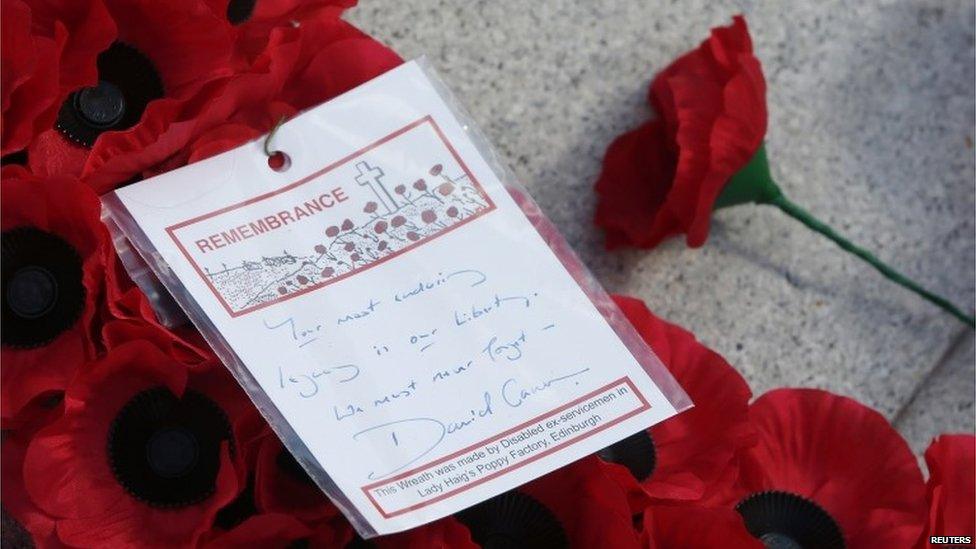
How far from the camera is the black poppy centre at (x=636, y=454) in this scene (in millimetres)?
760

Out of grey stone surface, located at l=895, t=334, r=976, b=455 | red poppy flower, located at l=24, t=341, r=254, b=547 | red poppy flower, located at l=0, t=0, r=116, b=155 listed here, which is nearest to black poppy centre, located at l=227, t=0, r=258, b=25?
red poppy flower, located at l=0, t=0, r=116, b=155

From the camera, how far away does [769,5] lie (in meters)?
Result: 1.14

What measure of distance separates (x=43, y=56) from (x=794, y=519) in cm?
57

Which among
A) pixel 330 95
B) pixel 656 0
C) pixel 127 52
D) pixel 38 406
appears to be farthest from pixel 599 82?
pixel 38 406

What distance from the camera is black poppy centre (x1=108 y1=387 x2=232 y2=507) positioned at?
2.36 ft

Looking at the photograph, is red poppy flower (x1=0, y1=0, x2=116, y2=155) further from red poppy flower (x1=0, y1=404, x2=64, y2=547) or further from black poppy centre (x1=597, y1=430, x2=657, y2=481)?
black poppy centre (x1=597, y1=430, x2=657, y2=481)

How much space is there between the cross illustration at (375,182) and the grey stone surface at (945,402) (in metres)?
0.58

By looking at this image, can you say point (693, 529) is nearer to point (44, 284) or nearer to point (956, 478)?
point (956, 478)

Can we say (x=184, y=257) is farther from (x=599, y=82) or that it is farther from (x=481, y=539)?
(x=599, y=82)

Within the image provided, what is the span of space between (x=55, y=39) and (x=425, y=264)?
262mm

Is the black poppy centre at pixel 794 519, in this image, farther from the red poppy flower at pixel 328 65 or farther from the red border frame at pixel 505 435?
the red poppy flower at pixel 328 65

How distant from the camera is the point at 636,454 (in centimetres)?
77

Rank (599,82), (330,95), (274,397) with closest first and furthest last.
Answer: (274,397)
(330,95)
(599,82)
